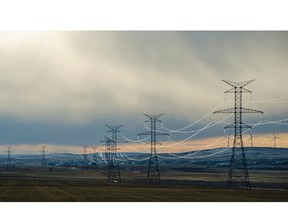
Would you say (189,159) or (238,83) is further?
(189,159)

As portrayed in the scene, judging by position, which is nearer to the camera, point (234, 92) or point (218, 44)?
point (218, 44)
